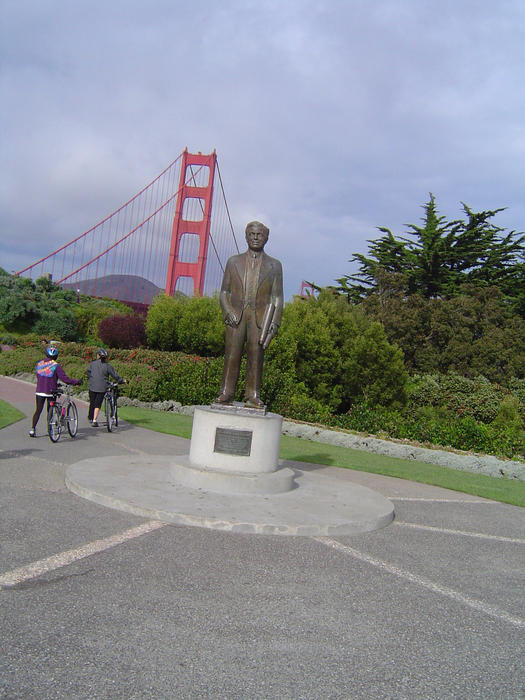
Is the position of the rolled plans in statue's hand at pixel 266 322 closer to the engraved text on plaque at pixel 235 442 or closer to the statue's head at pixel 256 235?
the statue's head at pixel 256 235

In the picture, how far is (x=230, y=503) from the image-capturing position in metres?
5.34

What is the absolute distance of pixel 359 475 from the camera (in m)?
8.61

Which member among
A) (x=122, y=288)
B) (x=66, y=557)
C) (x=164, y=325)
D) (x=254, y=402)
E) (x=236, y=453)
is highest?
(x=122, y=288)

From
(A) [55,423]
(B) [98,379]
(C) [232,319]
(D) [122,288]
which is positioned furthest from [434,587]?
(D) [122,288]

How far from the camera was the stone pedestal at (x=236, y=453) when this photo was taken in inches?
234

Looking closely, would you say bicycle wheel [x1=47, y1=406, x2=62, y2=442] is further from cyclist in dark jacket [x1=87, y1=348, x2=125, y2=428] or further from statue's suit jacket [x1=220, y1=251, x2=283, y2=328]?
statue's suit jacket [x1=220, y1=251, x2=283, y2=328]

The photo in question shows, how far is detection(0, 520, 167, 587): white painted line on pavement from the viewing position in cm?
323

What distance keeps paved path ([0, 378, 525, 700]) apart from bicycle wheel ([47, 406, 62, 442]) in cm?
333

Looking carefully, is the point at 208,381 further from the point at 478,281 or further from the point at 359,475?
the point at 478,281

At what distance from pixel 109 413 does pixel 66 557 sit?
7.25m

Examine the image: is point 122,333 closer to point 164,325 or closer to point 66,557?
point 164,325

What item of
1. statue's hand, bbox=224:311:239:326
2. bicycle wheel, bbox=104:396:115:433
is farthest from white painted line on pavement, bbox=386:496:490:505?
bicycle wheel, bbox=104:396:115:433

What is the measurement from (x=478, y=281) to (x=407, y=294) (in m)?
4.07

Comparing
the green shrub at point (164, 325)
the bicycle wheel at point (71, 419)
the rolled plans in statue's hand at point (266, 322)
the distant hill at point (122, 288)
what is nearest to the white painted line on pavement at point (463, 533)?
the rolled plans in statue's hand at point (266, 322)
